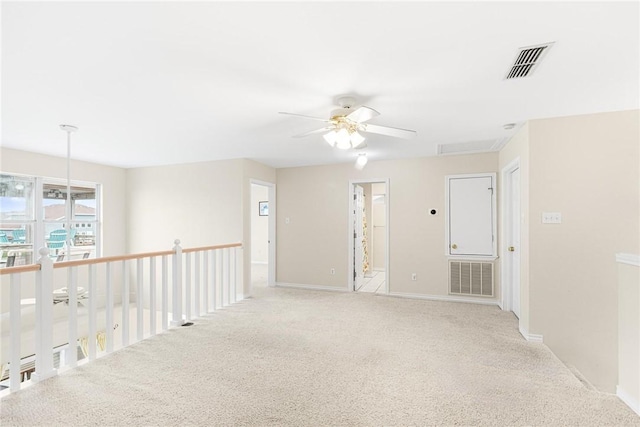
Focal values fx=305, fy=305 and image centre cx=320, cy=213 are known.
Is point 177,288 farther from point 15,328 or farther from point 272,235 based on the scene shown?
point 272,235

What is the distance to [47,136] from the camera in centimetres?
374

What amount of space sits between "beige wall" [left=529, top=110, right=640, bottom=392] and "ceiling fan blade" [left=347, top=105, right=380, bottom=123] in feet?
6.51

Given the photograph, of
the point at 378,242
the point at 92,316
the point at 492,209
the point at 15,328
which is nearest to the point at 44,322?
the point at 15,328

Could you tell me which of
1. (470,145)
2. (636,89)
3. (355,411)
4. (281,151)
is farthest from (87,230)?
(636,89)

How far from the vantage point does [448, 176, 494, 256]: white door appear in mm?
4680

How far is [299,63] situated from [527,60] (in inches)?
59.4

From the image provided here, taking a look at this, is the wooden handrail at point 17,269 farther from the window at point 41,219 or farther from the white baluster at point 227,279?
the white baluster at point 227,279

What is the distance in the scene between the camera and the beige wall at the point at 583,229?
2916 millimetres

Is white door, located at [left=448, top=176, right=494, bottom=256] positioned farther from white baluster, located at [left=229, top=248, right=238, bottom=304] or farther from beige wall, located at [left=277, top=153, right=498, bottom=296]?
white baluster, located at [left=229, top=248, right=238, bottom=304]

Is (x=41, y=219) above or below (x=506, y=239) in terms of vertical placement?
above

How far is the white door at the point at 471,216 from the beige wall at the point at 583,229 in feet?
5.05

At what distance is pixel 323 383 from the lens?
2.29 m

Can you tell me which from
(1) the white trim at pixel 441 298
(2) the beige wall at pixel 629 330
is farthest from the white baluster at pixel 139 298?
(2) the beige wall at pixel 629 330

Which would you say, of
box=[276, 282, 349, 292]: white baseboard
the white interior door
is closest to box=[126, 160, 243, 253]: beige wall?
box=[276, 282, 349, 292]: white baseboard
